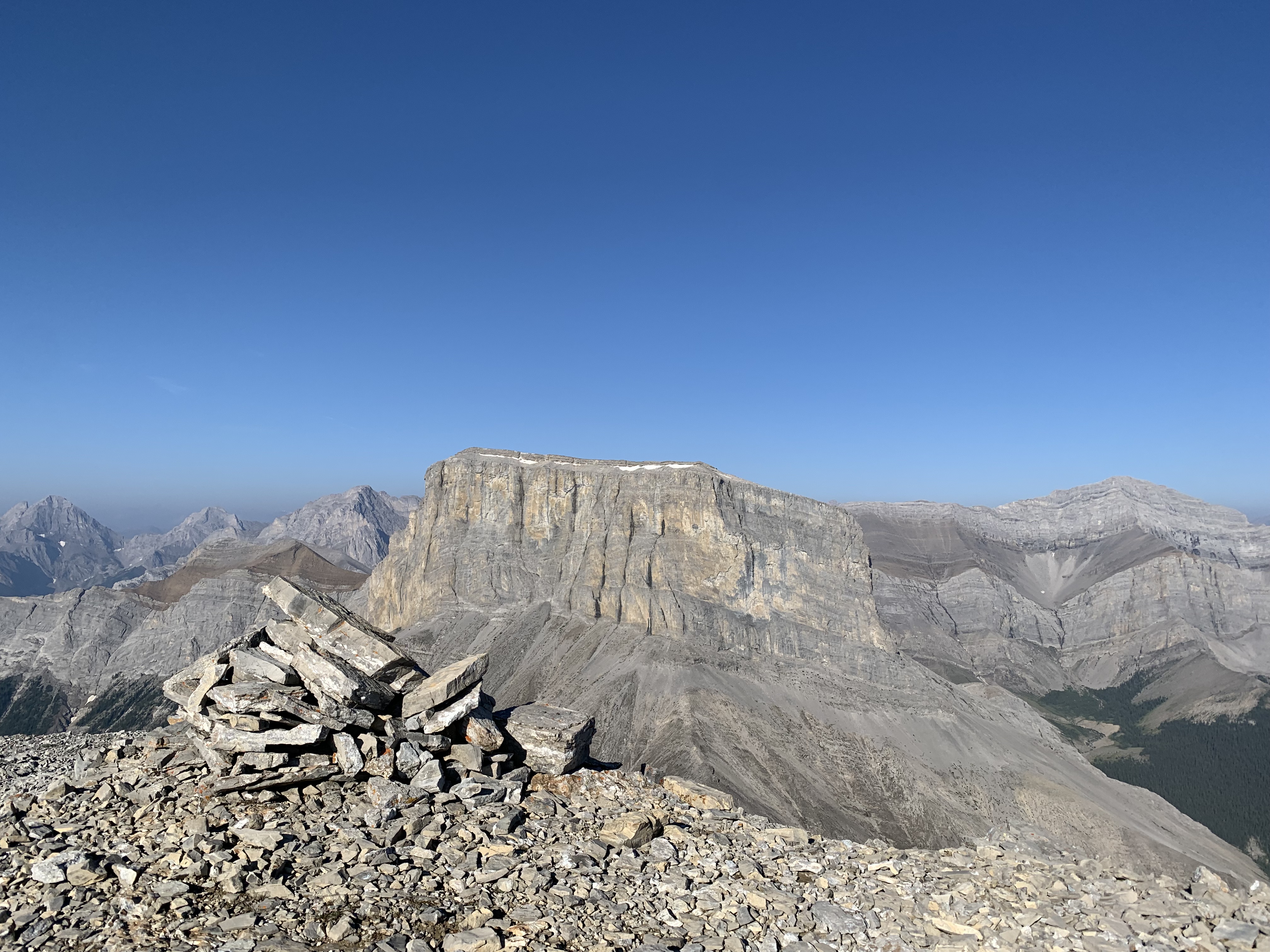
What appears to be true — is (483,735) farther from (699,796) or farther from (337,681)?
(699,796)

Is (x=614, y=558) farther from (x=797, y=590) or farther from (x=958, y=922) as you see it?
(x=958, y=922)

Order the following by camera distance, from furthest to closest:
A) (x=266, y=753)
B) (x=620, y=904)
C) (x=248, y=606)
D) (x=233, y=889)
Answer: (x=248, y=606) < (x=266, y=753) < (x=620, y=904) < (x=233, y=889)

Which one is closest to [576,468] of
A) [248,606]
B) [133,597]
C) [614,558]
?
[614,558]

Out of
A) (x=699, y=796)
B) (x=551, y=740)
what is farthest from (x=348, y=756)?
(x=699, y=796)

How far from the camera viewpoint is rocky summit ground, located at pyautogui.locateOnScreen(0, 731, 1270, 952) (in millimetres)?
12359

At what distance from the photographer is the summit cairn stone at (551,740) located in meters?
20.6

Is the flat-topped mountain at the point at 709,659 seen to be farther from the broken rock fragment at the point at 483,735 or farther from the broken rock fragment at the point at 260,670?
the broken rock fragment at the point at 260,670

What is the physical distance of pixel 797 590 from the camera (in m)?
99.9

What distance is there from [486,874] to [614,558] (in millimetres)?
84695

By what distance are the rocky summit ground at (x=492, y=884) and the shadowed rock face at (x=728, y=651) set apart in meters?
40.6

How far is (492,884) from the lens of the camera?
1410cm

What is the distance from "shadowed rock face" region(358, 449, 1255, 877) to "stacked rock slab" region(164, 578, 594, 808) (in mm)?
39685

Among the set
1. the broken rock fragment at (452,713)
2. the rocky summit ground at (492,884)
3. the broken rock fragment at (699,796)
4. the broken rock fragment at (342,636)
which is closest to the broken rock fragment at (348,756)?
the rocky summit ground at (492,884)

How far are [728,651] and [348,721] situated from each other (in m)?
75.6
